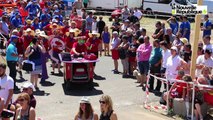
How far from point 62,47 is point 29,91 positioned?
7.97m

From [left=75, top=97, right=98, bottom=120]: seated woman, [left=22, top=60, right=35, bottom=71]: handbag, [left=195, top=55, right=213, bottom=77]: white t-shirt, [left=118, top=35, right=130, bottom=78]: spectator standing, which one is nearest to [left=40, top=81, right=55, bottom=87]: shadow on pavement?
[left=22, top=60, right=35, bottom=71]: handbag

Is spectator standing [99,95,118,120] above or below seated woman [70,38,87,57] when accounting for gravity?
below

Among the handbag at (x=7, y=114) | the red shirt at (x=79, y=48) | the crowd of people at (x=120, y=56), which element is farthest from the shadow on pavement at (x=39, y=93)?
the handbag at (x=7, y=114)

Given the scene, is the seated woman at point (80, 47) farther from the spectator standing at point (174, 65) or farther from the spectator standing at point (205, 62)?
the spectator standing at point (205, 62)

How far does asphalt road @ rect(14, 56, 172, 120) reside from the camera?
39.2 feet

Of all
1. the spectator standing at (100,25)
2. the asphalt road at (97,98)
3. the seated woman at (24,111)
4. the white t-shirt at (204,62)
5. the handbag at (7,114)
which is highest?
the spectator standing at (100,25)

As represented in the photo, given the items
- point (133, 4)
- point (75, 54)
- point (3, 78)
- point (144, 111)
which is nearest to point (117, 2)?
point (133, 4)

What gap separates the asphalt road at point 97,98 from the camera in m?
11.9

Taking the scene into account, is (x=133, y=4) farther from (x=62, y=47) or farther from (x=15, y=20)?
(x=62, y=47)

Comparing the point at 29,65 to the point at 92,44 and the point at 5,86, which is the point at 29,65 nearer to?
the point at 92,44

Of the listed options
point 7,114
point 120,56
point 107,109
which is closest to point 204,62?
point 120,56

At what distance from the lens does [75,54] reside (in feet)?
47.8

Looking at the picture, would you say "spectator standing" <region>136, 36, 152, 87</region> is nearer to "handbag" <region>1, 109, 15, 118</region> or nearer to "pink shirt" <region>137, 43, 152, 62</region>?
"pink shirt" <region>137, 43, 152, 62</region>

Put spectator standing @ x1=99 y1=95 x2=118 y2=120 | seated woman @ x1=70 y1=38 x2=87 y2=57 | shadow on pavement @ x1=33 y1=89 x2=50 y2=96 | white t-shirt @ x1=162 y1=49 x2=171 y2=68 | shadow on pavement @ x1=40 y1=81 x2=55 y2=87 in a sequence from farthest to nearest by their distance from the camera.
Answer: shadow on pavement @ x1=40 y1=81 x2=55 y2=87, seated woman @ x1=70 y1=38 x2=87 y2=57, shadow on pavement @ x1=33 y1=89 x2=50 y2=96, white t-shirt @ x1=162 y1=49 x2=171 y2=68, spectator standing @ x1=99 y1=95 x2=118 y2=120
